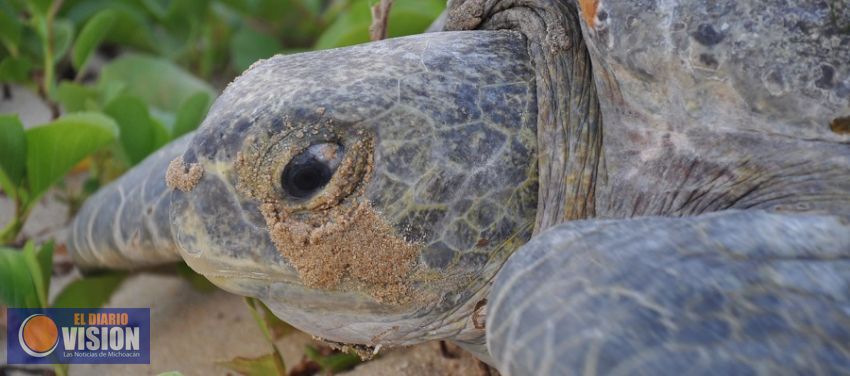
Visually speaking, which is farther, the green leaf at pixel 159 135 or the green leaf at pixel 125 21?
the green leaf at pixel 125 21

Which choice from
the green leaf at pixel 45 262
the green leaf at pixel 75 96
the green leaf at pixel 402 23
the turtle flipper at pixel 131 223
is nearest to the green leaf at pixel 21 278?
the green leaf at pixel 45 262

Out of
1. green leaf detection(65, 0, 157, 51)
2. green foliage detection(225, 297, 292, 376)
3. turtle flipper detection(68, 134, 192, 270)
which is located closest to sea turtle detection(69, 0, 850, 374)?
green foliage detection(225, 297, 292, 376)

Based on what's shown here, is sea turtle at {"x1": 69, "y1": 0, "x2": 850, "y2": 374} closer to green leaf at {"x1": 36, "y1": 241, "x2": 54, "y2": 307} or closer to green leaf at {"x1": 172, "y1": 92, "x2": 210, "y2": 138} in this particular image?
green leaf at {"x1": 36, "y1": 241, "x2": 54, "y2": 307}

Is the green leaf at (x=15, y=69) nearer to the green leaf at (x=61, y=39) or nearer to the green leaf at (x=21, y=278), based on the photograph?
the green leaf at (x=61, y=39)

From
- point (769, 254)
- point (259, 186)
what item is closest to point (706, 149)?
point (769, 254)

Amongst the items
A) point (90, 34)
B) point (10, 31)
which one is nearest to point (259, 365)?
point (90, 34)

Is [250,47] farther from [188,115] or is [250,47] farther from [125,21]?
[188,115]

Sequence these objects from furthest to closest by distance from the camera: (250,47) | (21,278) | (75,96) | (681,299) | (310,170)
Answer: (250,47) → (75,96) → (21,278) → (310,170) → (681,299)
